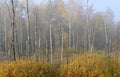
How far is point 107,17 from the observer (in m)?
55.4

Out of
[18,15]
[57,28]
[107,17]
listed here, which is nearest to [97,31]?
[107,17]

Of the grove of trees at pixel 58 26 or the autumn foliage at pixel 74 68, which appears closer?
the autumn foliage at pixel 74 68

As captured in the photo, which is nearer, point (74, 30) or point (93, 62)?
point (93, 62)

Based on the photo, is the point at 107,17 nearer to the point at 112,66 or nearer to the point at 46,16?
the point at 46,16

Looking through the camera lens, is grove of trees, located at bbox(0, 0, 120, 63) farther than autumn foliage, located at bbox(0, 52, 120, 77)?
Yes

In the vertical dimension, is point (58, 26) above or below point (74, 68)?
above

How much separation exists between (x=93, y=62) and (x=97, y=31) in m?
41.4

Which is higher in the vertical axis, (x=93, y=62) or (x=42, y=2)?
(x=42, y=2)

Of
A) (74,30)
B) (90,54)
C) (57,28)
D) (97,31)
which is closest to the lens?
(90,54)

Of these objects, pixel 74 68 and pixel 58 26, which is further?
pixel 58 26

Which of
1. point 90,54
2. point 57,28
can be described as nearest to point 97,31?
point 57,28

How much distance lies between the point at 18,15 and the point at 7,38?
3879 millimetres

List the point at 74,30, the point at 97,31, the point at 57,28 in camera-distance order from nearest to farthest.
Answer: the point at 57,28, the point at 74,30, the point at 97,31

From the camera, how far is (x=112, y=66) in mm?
12531
